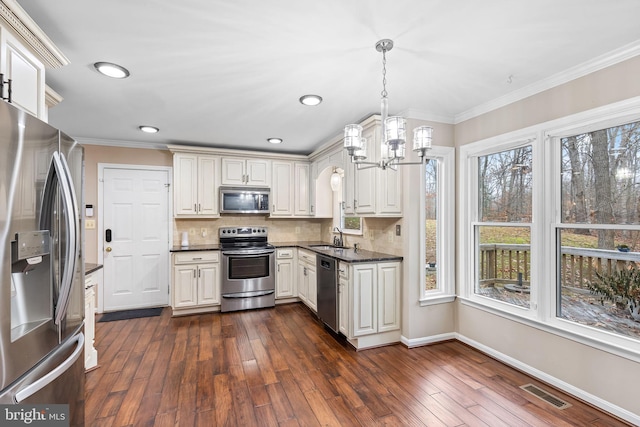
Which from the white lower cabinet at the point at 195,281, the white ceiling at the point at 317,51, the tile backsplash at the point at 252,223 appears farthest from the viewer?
the tile backsplash at the point at 252,223

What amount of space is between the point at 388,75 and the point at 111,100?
2.51m

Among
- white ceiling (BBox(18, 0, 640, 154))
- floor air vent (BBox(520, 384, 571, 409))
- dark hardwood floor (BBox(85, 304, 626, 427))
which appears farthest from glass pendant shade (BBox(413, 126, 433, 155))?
floor air vent (BBox(520, 384, 571, 409))

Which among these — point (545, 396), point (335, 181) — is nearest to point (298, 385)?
point (545, 396)

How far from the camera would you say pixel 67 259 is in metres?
1.35

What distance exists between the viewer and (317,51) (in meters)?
1.99

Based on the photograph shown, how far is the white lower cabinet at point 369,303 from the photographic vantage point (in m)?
3.02

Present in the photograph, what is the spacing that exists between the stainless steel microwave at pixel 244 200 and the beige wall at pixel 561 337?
2.97 m

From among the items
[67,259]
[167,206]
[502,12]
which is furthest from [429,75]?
[167,206]

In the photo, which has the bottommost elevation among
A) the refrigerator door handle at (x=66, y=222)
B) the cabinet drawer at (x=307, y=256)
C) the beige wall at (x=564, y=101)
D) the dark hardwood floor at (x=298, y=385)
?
the dark hardwood floor at (x=298, y=385)

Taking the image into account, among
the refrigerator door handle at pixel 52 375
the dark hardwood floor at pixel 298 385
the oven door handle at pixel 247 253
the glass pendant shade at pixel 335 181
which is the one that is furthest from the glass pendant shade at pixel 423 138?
the oven door handle at pixel 247 253

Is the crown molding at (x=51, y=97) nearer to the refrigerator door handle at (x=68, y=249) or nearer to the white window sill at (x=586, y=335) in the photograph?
the refrigerator door handle at (x=68, y=249)

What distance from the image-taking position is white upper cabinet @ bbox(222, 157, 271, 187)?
4582mm

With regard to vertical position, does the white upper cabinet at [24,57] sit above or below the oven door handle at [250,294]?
above

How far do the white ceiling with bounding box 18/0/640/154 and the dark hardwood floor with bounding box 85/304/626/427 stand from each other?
94.5 inches
